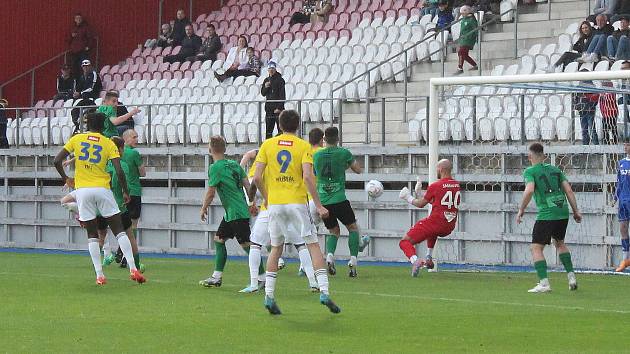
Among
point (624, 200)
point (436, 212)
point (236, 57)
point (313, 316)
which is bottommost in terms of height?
point (313, 316)

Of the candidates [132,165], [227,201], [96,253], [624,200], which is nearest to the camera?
[227,201]

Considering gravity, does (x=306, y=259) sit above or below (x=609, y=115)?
below

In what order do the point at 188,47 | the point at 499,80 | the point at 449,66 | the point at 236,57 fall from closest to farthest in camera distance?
the point at 499,80 → the point at 449,66 → the point at 236,57 → the point at 188,47

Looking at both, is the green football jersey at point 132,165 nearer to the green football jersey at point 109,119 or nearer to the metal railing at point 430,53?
the green football jersey at point 109,119

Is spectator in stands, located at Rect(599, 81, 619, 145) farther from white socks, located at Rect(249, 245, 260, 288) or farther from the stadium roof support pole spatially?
white socks, located at Rect(249, 245, 260, 288)

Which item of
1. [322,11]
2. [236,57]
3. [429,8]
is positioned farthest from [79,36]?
[429,8]

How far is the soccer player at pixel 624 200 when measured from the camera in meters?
20.0

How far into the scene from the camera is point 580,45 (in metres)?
23.2

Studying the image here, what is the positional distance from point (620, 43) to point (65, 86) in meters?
15.1

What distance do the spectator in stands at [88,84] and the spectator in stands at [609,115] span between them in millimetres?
14963

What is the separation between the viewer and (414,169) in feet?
75.7

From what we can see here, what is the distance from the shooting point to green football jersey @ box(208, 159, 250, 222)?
52.1ft

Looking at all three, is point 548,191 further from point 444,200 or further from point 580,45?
point 580,45

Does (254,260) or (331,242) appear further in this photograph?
(331,242)
